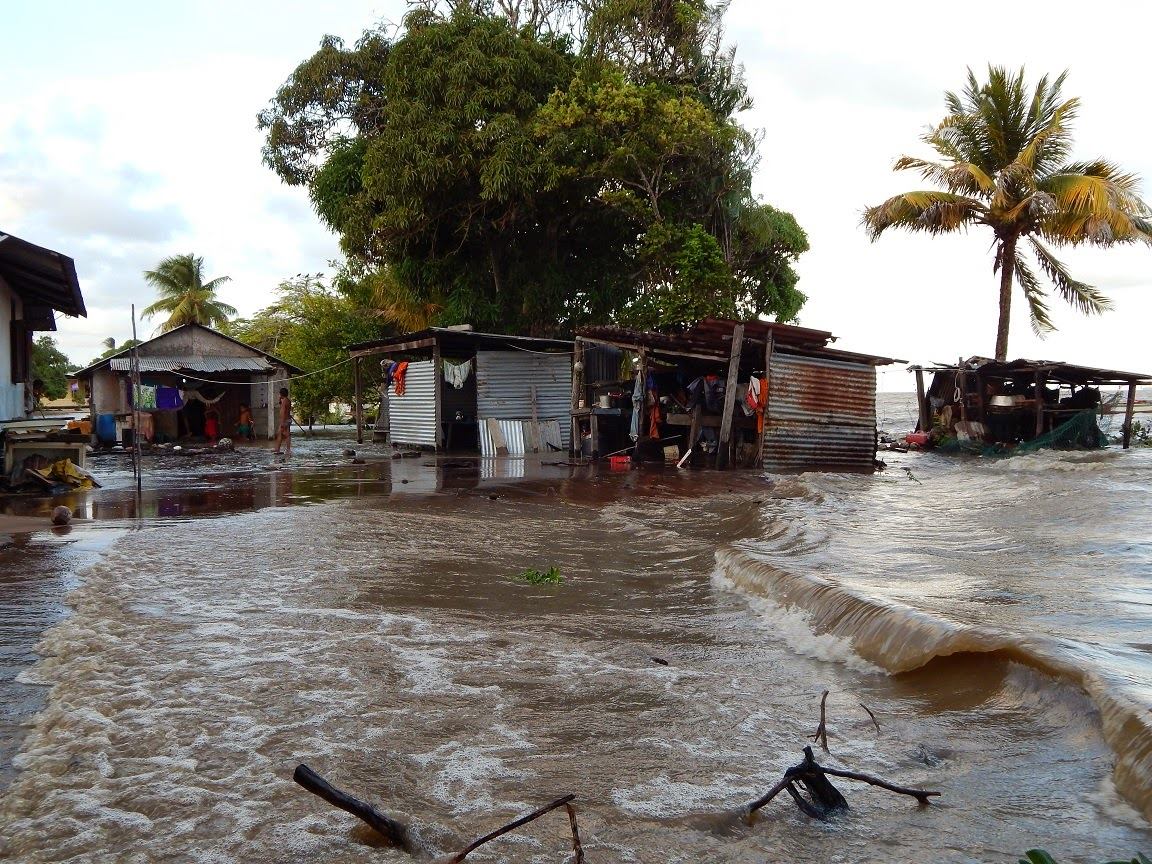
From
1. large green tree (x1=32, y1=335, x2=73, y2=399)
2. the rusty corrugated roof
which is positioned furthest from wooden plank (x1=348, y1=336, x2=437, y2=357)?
large green tree (x1=32, y1=335, x2=73, y2=399)

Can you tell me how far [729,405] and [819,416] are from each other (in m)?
1.90

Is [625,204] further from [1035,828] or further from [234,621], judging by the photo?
[1035,828]

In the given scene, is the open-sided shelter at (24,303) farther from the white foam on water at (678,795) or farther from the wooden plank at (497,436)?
the white foam on water at (678,795)

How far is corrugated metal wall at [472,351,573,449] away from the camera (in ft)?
76.1

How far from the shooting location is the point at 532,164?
21.9 meters

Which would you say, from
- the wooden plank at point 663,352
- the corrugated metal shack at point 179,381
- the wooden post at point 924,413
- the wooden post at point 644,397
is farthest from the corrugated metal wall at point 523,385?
the wooden post at point 924,413

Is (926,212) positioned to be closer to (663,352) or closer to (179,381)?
(663,352)

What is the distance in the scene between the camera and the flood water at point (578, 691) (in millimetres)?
2990

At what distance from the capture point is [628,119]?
880 inches

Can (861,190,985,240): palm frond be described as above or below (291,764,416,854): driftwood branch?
above

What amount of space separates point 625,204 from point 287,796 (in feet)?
→ 71.5

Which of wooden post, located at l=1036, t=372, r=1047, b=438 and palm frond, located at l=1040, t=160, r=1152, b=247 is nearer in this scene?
palm frond, located at l=1040, t=160, r=1152, b=247

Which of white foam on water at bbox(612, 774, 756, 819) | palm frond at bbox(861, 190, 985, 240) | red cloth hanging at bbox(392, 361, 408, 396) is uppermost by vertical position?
palm frond at bbox(861, 190, 985, 240)

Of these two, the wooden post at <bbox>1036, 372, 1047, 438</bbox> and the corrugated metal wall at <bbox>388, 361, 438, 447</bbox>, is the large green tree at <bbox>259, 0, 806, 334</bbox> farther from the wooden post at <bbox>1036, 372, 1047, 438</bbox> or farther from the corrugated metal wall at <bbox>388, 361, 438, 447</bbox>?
the wooden post at <bbox>1036, 372, 1047, 438</bbox>
